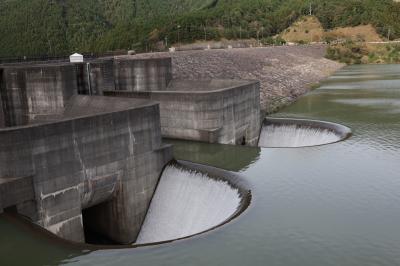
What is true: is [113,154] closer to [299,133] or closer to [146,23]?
[299,133]

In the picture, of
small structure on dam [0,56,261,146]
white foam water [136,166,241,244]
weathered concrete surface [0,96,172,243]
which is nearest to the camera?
weathered concrete surface [0,96,172,243]

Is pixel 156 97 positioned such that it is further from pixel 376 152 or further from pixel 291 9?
pixel 291 9

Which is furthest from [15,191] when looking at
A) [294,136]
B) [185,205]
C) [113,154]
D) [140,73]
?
[294,136]

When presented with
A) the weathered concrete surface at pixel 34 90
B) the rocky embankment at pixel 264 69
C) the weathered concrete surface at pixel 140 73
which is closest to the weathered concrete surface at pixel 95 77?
the weathered concrete surface at pixel 34 90

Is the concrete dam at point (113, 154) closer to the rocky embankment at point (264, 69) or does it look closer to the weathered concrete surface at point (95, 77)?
the weathered concrete surface at point (95, 77)

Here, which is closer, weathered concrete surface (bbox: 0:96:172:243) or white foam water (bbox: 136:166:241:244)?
weathered concrete surface (bbox: 0:96:172:243)

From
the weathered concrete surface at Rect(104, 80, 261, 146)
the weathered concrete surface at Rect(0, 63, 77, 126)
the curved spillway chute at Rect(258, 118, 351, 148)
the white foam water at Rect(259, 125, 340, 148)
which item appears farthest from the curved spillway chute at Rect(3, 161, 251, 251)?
the white foam water at Rect(259, 125, 340, 148)

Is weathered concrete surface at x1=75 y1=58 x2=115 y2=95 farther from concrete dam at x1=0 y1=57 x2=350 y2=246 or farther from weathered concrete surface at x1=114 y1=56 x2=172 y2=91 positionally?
weathered concrete surface at x1=114 y1=56 x2=172 y2=91
